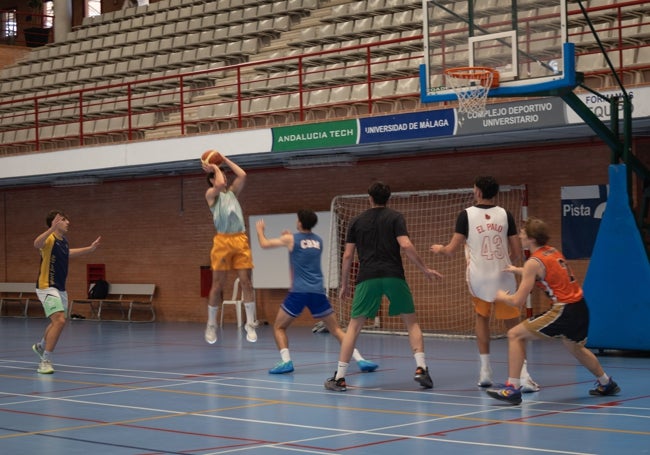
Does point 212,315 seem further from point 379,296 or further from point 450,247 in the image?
point 450,247

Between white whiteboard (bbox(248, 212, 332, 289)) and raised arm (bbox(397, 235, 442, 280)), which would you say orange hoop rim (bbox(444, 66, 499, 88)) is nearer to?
raised arm (bbox(397, 235, 442, 280))

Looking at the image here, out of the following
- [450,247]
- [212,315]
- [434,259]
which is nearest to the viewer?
[450,247]

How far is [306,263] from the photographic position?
38.7ft

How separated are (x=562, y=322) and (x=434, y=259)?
32.5ft

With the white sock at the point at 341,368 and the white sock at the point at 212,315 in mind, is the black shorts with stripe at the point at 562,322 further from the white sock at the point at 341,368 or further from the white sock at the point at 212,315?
the white sock at the point at 212,315

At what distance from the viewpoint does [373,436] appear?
26.4ft

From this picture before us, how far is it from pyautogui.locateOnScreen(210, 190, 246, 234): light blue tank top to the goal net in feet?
19.4

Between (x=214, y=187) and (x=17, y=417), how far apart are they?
173 inches

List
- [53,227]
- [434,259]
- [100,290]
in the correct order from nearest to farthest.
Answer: [53,227]
[434,259]
[100,290]

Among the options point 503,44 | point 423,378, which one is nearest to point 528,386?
point 423,378

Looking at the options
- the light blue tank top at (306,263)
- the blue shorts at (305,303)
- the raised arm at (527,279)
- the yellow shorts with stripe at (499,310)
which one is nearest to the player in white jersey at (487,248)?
the yellow shorts with stripe at (499,310)

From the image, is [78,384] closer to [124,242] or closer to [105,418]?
[105,418]

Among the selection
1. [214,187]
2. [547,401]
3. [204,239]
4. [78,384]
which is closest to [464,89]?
[214,187]

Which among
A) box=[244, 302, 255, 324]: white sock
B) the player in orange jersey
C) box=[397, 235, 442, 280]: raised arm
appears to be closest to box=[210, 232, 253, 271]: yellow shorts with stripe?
box=[244, 302, 255, 324]: white sock
